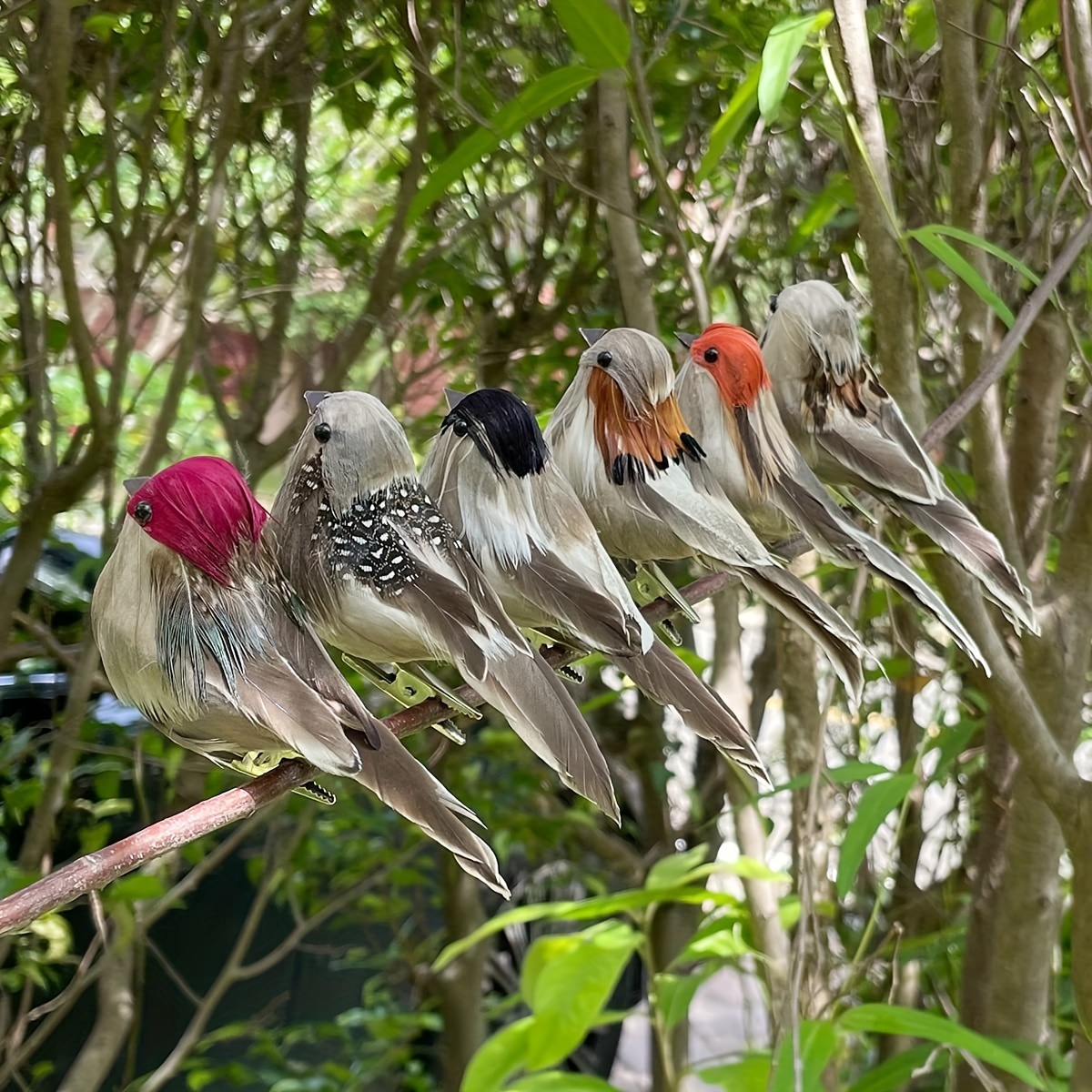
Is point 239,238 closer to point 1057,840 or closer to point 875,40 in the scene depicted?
point 875,40

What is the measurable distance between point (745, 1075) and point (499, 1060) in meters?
0.22

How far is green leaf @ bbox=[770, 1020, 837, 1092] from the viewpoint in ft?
2.18

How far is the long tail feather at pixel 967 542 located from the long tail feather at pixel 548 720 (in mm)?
221

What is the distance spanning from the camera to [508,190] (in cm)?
125

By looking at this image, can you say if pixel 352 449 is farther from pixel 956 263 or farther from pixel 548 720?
pixel 956 263

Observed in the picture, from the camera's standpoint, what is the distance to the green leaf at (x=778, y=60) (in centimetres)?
51

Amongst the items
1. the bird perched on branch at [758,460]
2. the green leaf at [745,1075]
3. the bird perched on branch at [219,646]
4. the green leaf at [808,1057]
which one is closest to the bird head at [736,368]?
the bird perched on branch at [758,460]

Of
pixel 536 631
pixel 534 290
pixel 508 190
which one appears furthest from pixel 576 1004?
pixel 508 190

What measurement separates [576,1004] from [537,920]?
0.99 m

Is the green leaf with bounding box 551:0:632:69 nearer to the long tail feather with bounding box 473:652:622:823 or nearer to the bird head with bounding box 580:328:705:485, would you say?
the bird head with bounding box 580:328:705:485

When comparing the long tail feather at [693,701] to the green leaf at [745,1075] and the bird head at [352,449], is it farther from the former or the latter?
the green leaf at [745,1075]

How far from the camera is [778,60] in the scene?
1.73 feet

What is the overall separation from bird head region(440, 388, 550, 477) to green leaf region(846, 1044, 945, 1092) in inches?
26.0

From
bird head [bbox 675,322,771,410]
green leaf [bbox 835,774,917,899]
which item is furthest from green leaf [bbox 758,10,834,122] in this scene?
green leaf [bbox 835,774,917,899]
